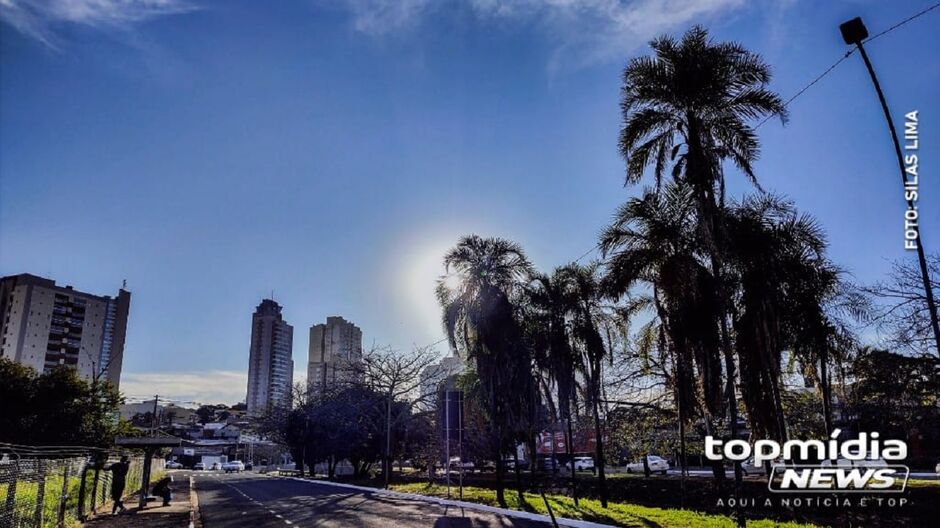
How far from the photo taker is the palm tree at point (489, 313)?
24.9 meters

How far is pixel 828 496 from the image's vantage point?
60.3 feet

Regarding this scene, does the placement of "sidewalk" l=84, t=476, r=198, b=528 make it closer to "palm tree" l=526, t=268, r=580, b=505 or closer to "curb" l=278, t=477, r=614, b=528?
"curb" l=278, t=477, r=614, b=528

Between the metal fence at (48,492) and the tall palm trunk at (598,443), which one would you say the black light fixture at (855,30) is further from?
the metal fence at (48,492)

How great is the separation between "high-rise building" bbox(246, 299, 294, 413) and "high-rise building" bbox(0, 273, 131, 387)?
4710 cm

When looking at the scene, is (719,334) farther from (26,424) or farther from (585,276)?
(26,424)

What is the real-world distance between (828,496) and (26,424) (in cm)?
4170

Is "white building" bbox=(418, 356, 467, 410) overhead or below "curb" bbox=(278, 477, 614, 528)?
overhead

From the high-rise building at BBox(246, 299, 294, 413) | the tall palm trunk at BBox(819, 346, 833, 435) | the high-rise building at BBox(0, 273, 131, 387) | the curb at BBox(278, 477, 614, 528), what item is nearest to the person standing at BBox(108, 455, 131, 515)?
the curb at BBox(278, 477, 614, 528)

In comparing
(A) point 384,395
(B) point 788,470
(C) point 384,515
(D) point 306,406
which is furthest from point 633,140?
(D) point 306,406

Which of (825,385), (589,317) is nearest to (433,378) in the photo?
(589,317)

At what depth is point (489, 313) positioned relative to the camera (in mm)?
24766

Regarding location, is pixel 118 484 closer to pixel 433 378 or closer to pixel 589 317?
pixel 589 317

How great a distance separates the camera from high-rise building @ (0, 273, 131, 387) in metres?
96.7

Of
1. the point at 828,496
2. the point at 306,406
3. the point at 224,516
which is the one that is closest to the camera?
the point at 828,496
